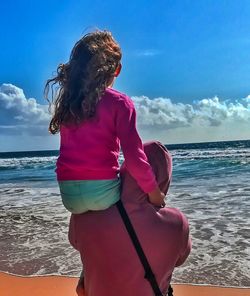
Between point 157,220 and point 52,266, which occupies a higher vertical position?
point 157,220

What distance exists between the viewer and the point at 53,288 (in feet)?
14.6

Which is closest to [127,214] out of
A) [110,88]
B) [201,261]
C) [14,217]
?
[110,88]

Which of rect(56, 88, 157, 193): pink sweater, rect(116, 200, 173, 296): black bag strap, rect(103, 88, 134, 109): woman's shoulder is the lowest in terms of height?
rect(116, 200, 173, 296): black bag strap

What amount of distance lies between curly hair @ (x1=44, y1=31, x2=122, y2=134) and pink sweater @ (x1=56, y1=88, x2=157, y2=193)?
44 millimetres

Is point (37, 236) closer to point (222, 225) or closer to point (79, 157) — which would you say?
point (222, 225)

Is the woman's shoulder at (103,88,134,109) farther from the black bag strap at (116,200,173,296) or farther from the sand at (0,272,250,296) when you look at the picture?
the sand at (0,272,250,296)

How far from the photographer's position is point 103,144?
90.6 inches

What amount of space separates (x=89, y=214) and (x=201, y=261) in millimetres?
3083

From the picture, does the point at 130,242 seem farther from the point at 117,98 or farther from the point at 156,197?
the point at 117,98

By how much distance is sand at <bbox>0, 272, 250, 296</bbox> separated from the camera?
13.8ft

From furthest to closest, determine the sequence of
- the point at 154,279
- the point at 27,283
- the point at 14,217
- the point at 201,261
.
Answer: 1. the point at 14,217
2. the point at 201,261
3. the point at 27,283
4. the point at 154,279

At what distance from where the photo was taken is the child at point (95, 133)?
225 cm

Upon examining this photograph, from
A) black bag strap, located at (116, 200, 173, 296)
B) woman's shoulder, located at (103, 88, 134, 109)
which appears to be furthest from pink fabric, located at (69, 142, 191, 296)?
woman's shoulder, located at (103, 88, 134, 109)

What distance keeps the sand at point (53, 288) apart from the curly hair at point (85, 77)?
2.37 metres
